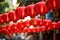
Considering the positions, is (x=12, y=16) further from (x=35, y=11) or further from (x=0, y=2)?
(x=0, y=2)

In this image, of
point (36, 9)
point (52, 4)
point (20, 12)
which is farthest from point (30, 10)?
point (52, 4)

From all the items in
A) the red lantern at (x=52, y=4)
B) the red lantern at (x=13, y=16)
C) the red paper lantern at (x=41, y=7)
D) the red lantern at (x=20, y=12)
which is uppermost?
the red lantern at (x=52, y=4)

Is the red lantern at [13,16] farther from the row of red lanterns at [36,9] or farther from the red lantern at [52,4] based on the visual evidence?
the red lantern at [52,4]

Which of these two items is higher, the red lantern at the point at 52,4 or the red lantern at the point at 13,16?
the red lantern at the point at 52,4

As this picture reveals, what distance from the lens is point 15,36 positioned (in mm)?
25750

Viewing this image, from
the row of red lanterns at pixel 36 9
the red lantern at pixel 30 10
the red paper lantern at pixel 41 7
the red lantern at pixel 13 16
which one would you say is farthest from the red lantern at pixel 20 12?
the red paper lantern at pixel 41 7

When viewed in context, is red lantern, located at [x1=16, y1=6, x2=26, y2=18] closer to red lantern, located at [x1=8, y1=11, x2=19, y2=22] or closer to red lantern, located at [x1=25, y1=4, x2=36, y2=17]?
red lantern, located at [x1=25, y1=4, x2=36, y2=17]

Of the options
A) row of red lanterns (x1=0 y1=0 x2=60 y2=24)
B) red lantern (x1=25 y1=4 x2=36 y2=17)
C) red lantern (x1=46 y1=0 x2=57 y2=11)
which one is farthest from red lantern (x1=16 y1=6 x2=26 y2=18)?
red lantern (x1=46 y1=0 x2=57 y2=11)

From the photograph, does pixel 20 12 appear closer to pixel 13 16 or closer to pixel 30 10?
pixel 30 10

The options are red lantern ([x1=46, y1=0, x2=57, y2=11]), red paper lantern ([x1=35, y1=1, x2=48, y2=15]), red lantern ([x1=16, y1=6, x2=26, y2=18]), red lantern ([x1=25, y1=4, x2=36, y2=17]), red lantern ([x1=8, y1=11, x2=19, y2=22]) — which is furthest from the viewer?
red lantern ([x1=8, y1=11, x2=19, y2=22])


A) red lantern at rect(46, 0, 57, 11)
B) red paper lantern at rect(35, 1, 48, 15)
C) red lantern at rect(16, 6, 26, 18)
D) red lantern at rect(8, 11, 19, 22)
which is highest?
red lantern at rect(46, 0, 57, 11)

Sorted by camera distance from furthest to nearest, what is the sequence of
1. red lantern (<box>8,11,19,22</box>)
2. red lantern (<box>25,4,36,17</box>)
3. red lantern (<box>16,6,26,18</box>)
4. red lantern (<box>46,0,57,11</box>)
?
1. red lantern (<box>8,11,19,22</box>)
2. red lantern (<box>16,6,26,18</box>)
3. red lantern (<box>25,4,36,17</box>)
4. red lantern (<box>46,0,57,11</box>)

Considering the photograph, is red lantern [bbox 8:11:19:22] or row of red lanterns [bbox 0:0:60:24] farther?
red lantern [bbox 8:11:19:22]

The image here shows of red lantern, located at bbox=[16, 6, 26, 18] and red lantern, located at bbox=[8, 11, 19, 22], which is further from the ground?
red lantern, located at bbox=[16, 6, 26, 18]
